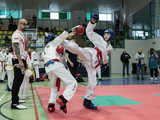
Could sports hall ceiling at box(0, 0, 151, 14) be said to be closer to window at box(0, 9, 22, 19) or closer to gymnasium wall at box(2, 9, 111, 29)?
gymnasium wall at box(2, 9, 111, 29)

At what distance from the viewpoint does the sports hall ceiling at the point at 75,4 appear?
19.9 m

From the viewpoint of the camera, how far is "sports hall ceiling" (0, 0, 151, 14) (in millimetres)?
19922

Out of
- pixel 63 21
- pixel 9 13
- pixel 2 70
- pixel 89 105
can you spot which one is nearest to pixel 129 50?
pixel 63 21

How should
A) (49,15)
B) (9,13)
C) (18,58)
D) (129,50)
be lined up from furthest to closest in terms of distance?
(9,13) → (49,15) → (129,50) → (18,58)

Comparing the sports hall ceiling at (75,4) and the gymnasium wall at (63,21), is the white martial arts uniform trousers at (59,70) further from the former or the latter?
the gymnasium wall at (63,21)

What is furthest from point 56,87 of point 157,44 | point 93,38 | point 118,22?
point 118,22

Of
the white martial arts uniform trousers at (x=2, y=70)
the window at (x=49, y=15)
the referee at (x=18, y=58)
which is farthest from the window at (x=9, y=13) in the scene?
the referee at (x=18, y=58)

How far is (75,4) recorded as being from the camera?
21.2 m

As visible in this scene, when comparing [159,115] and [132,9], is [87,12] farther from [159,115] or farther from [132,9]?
[159,115]

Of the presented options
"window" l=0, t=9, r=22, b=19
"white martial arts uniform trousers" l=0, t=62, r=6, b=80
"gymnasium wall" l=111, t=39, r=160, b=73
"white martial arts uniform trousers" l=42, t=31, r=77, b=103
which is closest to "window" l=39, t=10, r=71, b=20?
"window" l=0, t=9, r=22, b=19

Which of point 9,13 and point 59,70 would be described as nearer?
point 59,70

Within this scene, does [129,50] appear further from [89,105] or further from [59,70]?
[59,70]

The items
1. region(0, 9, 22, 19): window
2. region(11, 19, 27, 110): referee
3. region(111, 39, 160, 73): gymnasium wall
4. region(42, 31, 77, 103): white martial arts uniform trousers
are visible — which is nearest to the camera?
region(42, 31, 77, 103): white martial arts uniform trousers

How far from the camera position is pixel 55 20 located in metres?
23.7
